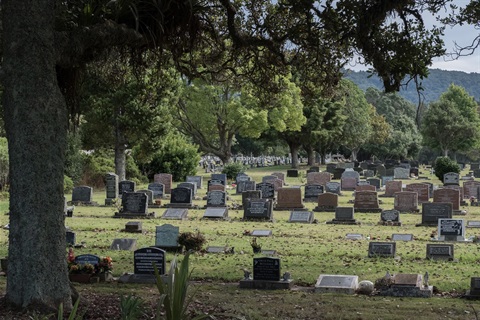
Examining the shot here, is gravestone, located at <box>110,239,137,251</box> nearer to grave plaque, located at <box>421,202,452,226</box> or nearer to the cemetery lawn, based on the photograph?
the cemetery lawn

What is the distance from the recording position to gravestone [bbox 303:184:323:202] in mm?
37188

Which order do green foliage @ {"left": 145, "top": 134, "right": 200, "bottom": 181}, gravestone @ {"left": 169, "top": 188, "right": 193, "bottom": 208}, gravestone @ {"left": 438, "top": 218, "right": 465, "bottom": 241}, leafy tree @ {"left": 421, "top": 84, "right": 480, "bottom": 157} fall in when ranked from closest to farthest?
gravestone @ {"left": 438, "top": 218, "right": 465, "bottom": 241} < gravestone @ {"left": 169, "top": 188, "right": 193, "bottom": 208} < green foliage @ {"left": 145, "top": 134, "right": 200, "bottom": 181} < leafy tree @ {"left": 421, "top": 84, "right": 480, "bottom": 157}

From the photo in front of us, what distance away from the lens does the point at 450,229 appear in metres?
22.8

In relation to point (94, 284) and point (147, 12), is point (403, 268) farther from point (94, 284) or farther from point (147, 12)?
point (147, 12)

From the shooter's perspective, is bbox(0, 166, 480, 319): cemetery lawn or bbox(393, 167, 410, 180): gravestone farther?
bbox(393, 167, 410, 180): gravestone

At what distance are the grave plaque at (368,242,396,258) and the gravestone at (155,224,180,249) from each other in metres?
4.76

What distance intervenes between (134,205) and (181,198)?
4261mm

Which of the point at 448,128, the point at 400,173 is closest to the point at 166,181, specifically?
the point at 400,173

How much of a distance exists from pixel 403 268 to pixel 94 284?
681 centimetres

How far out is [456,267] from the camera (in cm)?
1717

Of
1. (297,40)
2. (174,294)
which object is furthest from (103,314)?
(297,40)

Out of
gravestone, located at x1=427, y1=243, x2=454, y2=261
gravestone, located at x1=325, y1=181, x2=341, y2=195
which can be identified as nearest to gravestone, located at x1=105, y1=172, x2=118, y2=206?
gravestone, located at x1=325, y1=181, x2=341, y2=195

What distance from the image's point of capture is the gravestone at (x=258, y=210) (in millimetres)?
28875

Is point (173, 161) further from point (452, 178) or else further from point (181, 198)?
point (452, 178)
